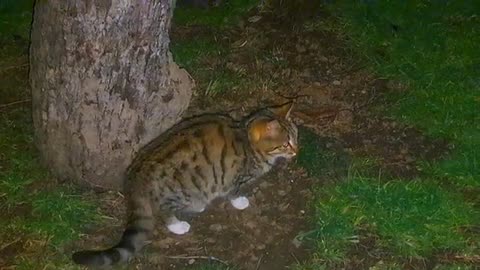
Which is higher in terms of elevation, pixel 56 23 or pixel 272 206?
pixel 56 23

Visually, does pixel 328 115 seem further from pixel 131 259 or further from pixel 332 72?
pixel 131 259

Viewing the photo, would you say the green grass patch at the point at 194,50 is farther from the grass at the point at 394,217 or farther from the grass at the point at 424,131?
the grass at the point at 394,217

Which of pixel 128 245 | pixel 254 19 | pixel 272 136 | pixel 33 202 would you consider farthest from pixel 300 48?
pixel 128 245

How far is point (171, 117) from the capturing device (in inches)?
199

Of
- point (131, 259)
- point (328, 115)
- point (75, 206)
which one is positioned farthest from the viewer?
point (328, 115)

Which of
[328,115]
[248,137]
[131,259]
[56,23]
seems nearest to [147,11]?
[56,23]

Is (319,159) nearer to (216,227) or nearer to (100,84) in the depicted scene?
(216,227)

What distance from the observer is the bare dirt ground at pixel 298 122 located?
4664mm

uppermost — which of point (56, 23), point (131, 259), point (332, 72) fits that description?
point (56, 23)

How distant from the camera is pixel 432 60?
6.39 m

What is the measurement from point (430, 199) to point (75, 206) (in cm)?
200

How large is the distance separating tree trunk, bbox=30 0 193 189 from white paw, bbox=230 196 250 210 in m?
0.59

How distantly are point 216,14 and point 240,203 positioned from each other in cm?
236

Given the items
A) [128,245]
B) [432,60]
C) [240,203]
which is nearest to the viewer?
[128,245]
